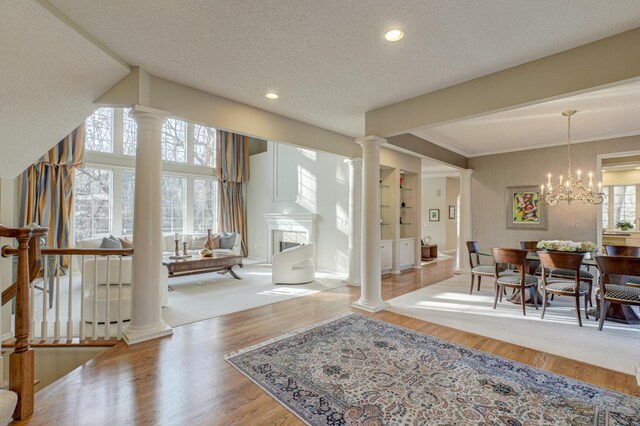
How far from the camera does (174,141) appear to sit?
27.6 ft

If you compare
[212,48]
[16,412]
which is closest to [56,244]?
[16,412]

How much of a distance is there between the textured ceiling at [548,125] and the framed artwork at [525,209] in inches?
34.8

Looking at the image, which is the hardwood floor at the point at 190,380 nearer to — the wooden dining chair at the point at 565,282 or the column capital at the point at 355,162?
the wooden dining chair at the point at 565,282

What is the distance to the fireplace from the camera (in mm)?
7027

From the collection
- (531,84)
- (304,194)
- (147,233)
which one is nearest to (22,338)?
(147,233)

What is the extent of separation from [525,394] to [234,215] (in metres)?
8.19

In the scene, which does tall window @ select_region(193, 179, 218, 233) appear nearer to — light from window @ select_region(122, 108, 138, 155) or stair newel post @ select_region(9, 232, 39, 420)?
light from window @ select_region(122, 108, 138, 155)

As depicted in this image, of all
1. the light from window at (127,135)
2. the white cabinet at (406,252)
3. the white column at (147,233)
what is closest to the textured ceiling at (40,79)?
the white column at (147,233)

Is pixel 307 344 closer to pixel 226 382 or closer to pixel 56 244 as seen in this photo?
pixel 226 382

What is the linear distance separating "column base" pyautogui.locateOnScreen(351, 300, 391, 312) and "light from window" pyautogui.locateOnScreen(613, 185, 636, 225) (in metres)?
7.87

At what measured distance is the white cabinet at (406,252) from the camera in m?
6.90

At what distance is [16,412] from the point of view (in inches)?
71.8

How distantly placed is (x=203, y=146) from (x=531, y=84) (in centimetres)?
827

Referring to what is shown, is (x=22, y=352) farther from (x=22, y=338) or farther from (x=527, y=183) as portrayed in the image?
(x=527, y=183)
